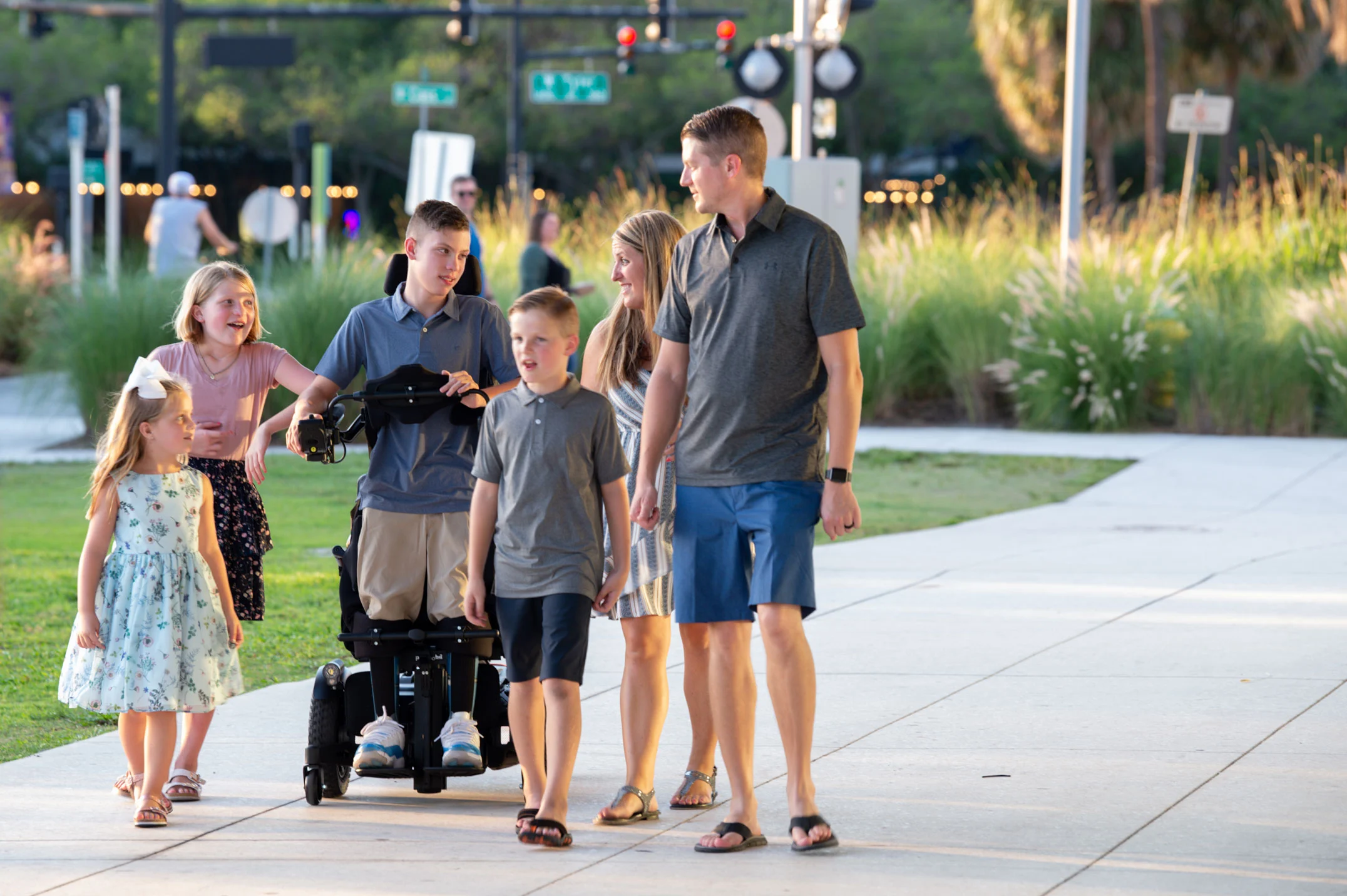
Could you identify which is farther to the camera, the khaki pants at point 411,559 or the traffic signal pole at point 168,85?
the traffic signal pole at point 168,85

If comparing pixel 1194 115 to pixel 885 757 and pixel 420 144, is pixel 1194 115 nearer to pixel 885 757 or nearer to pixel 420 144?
pixel 420 144

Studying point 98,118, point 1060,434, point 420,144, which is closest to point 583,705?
point 1060,434

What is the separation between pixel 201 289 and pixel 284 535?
229 inches

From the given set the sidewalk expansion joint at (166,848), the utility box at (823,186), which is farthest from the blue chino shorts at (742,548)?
the utility box at (823,186)

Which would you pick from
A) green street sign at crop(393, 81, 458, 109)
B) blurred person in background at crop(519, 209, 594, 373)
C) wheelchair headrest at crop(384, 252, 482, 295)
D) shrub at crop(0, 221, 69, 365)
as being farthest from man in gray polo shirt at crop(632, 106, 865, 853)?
green street sign at crop(393, 81, 458, 109)

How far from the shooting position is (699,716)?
5.33 m

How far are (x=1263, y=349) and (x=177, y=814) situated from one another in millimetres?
13672

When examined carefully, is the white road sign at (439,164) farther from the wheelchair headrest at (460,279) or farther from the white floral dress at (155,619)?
the white floral dress at (155,619)

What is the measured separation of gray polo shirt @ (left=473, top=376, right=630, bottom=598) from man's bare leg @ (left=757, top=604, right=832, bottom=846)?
49 cm

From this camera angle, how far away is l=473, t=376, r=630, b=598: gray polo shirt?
4.97 meters

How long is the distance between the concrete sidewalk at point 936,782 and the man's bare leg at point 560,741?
121 millimetres

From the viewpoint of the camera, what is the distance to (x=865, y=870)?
468cm

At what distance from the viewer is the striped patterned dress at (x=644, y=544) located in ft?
17.2

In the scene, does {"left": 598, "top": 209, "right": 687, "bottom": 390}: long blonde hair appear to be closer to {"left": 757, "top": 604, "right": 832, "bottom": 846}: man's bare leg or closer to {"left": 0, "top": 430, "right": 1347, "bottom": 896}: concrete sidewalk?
{"left": 757, "top": 604, "right": 832, "bottom": 846}: man's bare leg
